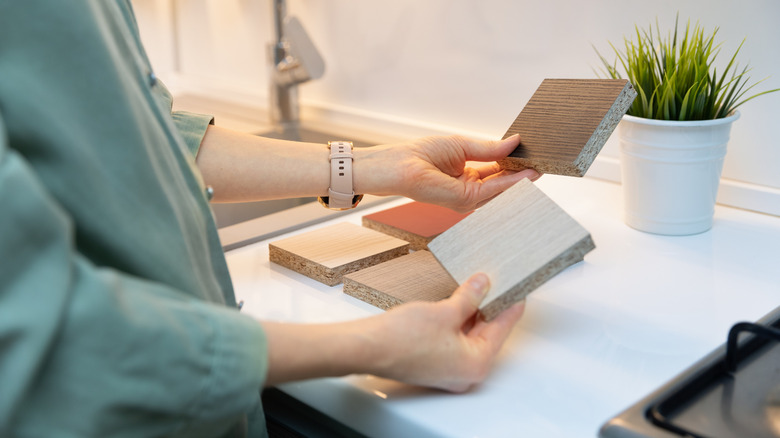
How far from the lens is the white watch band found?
927mm

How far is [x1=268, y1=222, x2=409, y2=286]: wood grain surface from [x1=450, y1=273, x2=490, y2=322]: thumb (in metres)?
0.23

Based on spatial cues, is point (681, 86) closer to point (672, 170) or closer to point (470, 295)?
point (672, 170)

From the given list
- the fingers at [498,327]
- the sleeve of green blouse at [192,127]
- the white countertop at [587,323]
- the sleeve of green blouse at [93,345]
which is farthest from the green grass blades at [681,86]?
the sleeve of green blouse at [93,345]

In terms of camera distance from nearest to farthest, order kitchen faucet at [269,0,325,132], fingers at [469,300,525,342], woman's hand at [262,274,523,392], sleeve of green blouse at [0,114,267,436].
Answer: sleeve of green blouse at [0,114,267,436]
woman's hand at [262,274,523,392]
fingers at [469,300,525,342]
kitchen faucet at [269,0,325,132]

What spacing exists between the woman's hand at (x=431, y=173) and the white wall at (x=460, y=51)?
0.33 m

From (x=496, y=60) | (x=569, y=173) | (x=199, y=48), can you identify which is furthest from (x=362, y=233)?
(x=199, y=48)

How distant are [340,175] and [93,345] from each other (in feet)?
1.68

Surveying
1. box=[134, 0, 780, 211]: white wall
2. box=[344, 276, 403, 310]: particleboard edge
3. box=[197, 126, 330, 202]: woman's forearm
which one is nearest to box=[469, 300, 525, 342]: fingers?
box=[344, 276, 403, 310]: particleboard edge

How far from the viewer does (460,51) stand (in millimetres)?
1353

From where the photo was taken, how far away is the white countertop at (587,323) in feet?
1.96

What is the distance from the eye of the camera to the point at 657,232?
3.16 feet

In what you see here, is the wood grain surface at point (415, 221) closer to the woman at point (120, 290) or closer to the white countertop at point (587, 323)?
the white countertop at point (587, 323)

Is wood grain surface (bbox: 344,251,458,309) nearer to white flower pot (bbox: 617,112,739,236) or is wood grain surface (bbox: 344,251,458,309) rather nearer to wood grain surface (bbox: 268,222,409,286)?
wood grain surface (bbox: 268,222,409,286)

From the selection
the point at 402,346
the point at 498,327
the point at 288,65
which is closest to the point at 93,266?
the point at 402,346
